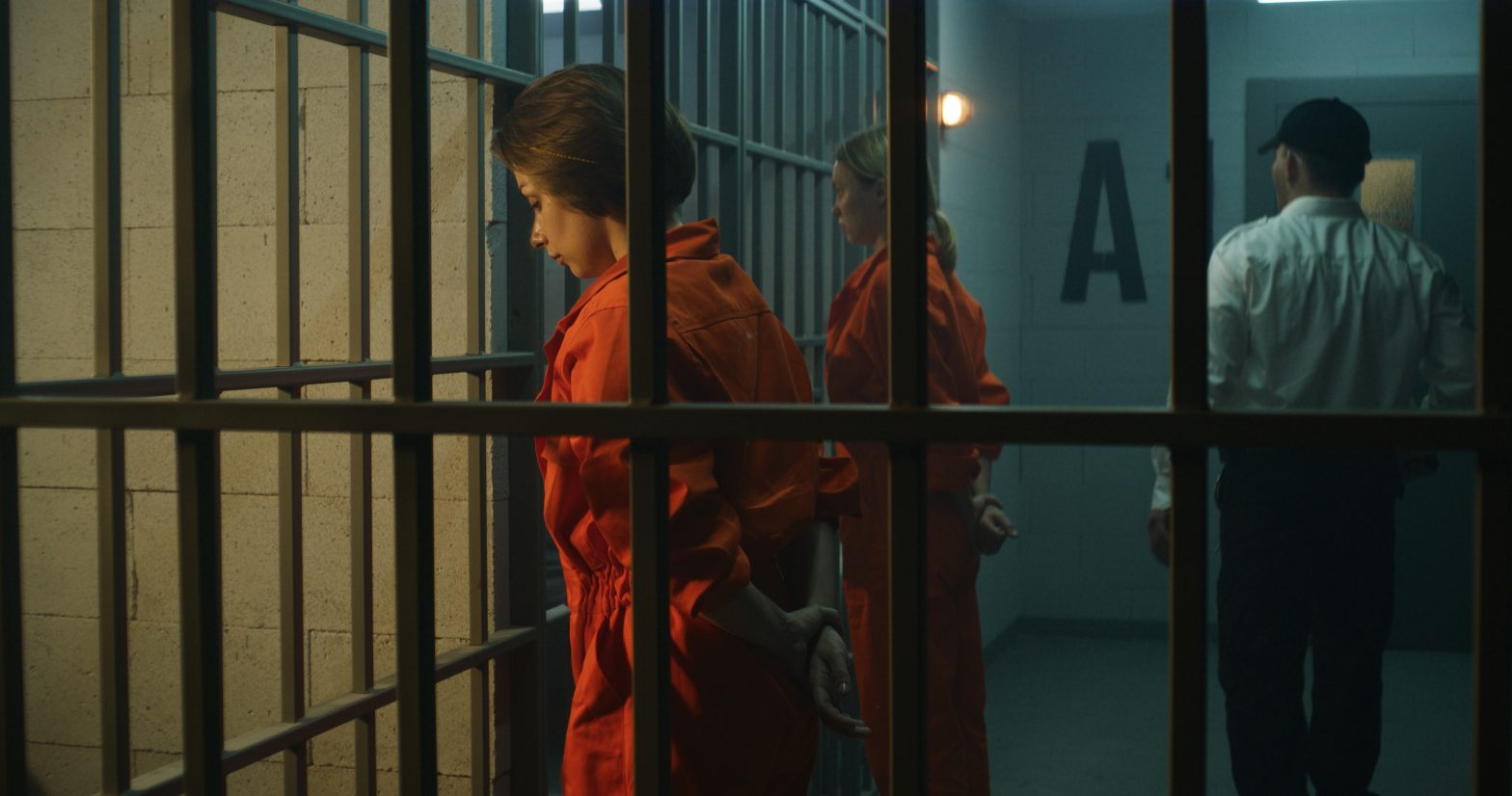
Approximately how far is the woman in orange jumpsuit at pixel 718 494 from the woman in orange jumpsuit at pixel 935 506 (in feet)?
4.74

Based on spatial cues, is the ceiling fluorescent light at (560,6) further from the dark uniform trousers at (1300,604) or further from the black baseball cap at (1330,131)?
the dark uniform trousers at (1300,604)

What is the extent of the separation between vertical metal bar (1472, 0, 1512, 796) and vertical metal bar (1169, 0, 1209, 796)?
14cm

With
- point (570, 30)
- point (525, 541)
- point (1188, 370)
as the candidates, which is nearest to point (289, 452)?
point (525, 541)

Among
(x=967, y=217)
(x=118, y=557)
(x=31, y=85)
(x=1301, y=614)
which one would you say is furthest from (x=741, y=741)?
(x=967, y=217)

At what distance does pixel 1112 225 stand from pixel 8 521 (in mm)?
5332

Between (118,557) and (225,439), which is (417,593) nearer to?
Result: (118,557)

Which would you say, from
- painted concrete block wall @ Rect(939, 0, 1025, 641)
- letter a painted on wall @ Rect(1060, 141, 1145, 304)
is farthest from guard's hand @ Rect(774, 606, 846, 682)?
letter a painted on wall @ Rect(1060, 141, 1145, 304)

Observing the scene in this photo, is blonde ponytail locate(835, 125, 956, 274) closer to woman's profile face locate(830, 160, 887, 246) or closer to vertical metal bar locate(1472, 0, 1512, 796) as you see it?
woman's profile face locate(830, 160, 887, 246)

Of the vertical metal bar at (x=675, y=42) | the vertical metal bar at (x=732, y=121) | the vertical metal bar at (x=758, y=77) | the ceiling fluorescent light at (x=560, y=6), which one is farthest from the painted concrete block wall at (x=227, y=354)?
the ceiling fluorescent light at (x=560, y=6)

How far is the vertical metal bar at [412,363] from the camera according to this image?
95cm

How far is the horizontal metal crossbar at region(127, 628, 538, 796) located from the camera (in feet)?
5.78

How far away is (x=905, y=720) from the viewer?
85cm

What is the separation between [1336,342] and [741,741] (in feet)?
6.09

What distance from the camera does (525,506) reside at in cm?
261
